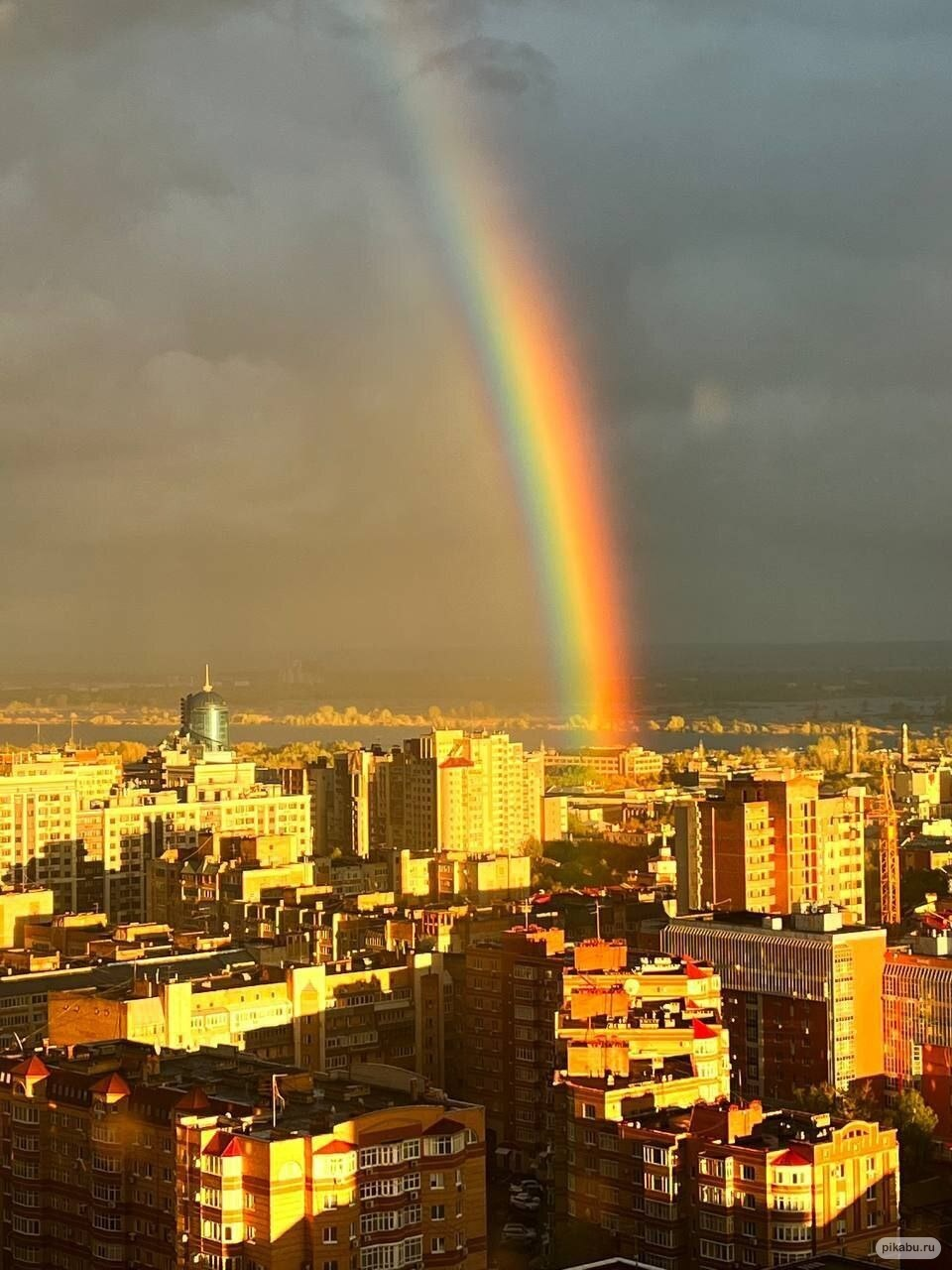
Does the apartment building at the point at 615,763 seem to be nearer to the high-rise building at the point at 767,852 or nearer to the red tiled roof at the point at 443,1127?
the high-rise building at the point at 767,852

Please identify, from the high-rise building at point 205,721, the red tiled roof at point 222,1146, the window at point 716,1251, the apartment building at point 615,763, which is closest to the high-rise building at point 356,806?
the high-rise building at point 205,721

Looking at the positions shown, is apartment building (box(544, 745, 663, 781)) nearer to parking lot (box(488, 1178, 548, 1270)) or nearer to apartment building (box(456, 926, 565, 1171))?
apartment building (box(456, 926, 565, 1171))

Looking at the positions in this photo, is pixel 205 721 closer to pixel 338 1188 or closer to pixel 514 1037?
pixel 514 1037

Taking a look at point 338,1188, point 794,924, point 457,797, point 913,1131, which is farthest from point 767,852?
point 457,797

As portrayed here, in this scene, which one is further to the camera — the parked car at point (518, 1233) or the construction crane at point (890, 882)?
the construction crane at point (890, 882)

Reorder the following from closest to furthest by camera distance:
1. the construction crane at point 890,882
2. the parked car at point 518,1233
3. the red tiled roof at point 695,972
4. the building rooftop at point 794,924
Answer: the parked car at point 518,1233, the red tiled roof at point 695,972, the building rooftop at point 794,924, the construction crane at point 890,882

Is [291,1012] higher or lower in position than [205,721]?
lower

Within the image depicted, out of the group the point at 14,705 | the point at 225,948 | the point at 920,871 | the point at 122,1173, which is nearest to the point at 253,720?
the point at 14,705

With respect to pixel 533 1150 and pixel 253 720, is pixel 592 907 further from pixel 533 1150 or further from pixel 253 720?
pixel 253 720
